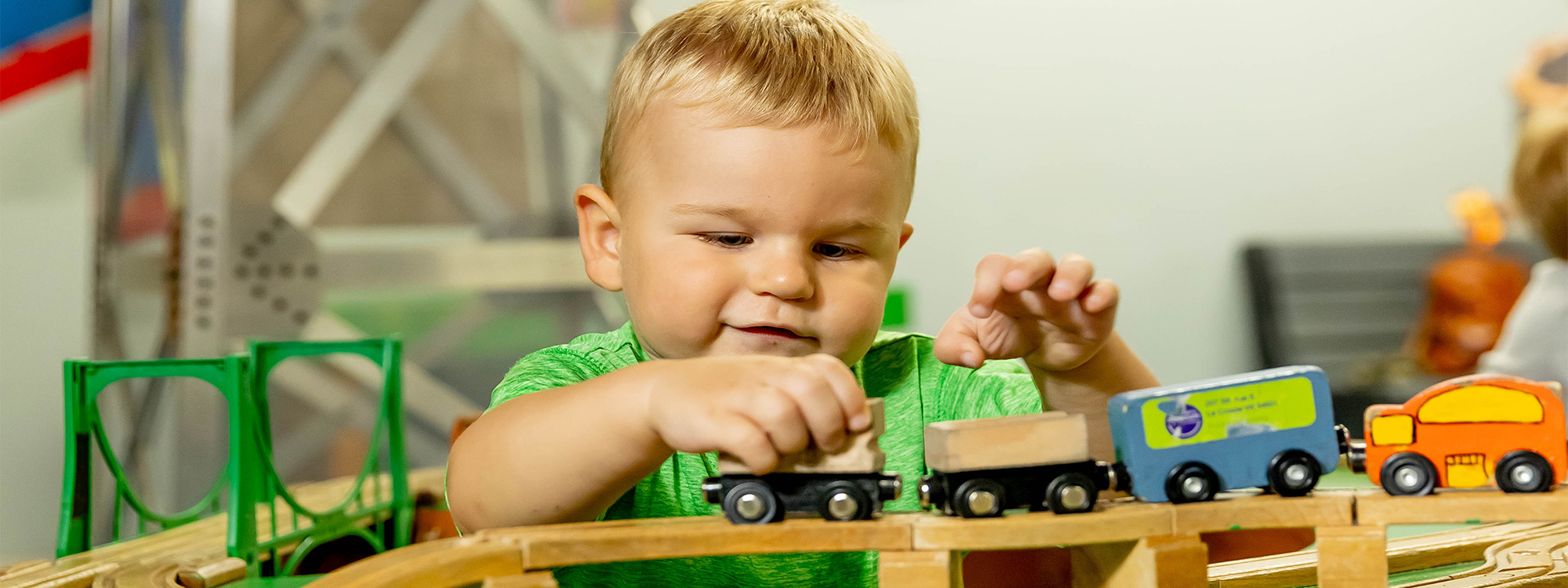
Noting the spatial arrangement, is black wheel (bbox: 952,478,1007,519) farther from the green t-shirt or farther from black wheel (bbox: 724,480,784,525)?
the green t-shirt

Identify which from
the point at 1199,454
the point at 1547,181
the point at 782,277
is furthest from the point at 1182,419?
the point at 1547,181

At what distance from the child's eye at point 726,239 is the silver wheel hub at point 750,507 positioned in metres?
0.21

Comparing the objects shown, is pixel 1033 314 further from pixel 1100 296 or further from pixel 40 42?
pixel 40 42

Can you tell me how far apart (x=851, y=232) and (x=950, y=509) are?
22 cm

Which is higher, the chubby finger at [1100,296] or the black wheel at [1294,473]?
the chubby finger at [1100,296]

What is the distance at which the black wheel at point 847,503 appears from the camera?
429 millimetres

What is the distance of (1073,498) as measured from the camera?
1.44 feet

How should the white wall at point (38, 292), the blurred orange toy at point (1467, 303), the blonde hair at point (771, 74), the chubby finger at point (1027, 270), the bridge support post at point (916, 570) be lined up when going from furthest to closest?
the blurred orange toy at point (1467, 303), the white wall at point (38, 292), the blonde hair at point (771, 74), the chubby finger at point (1027, 270), the bridge support post at point (916, 570)

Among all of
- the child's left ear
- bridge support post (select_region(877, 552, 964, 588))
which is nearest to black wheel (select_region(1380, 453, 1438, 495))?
bridge support post (select_region(877, 552, 964, 588))

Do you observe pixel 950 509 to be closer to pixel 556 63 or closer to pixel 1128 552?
pixel 1128 552

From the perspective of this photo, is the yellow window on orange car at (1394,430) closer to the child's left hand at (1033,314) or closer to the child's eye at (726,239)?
the child's left hand at (1033,314)

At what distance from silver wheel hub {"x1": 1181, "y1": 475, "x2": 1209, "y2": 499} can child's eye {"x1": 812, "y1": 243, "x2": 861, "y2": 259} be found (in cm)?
25

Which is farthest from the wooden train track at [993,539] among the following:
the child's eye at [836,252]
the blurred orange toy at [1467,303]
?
the blurred orange toy at [1467,303]

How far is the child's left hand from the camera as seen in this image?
0.52 meters
